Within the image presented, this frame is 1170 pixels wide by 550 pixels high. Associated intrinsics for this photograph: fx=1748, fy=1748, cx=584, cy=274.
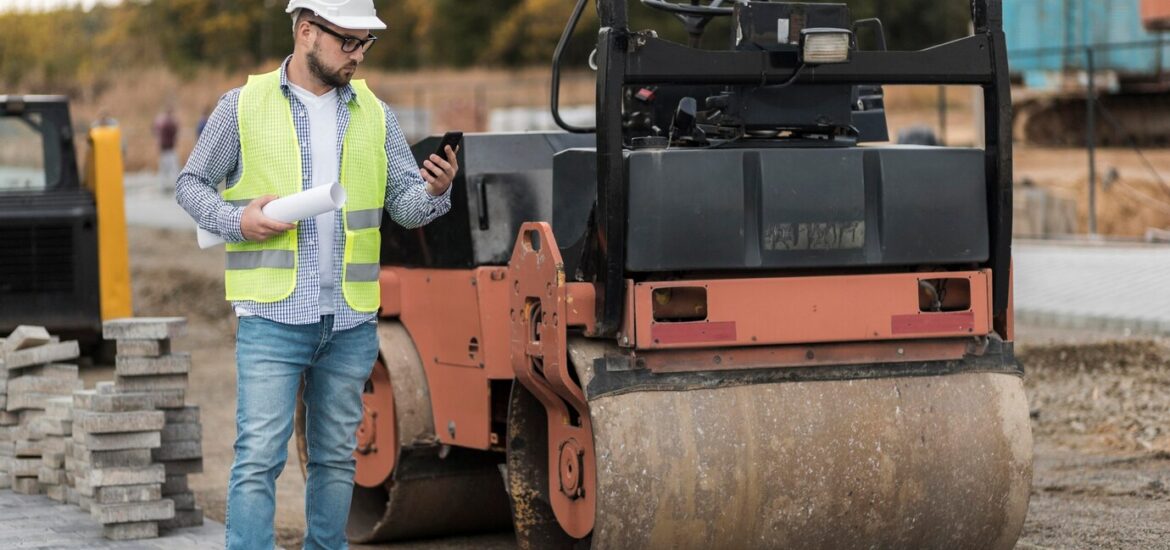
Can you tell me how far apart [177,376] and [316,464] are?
1.66 metres

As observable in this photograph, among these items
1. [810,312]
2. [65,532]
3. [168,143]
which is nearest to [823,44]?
[810,312]

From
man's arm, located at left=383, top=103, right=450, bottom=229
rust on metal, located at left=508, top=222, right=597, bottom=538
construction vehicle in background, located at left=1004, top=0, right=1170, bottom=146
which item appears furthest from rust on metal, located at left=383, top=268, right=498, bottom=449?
construction vehicle in background, located at left=1004, top=0, right=1170, bottom=146

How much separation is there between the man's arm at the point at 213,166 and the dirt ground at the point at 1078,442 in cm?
228

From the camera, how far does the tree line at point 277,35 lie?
5806cm

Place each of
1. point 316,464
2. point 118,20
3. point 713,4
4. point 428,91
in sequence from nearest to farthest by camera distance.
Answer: point 316,464, point 713,4, point 428,91, point 118,20

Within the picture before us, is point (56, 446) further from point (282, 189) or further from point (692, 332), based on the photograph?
point (692, 332)

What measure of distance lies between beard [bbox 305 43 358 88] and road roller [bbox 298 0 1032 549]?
748 millimetres

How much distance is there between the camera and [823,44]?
17.4ft

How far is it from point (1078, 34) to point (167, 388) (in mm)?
25104

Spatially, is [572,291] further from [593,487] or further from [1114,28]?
[1114,28]

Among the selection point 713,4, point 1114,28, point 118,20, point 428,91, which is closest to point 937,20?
point 428,91

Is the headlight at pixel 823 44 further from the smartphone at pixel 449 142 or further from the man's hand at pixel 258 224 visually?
the man's hand at pixel 258 224

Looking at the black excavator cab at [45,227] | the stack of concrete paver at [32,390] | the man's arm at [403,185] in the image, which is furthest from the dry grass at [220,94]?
the man's arm at [403,185]

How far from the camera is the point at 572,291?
5.32 metres
